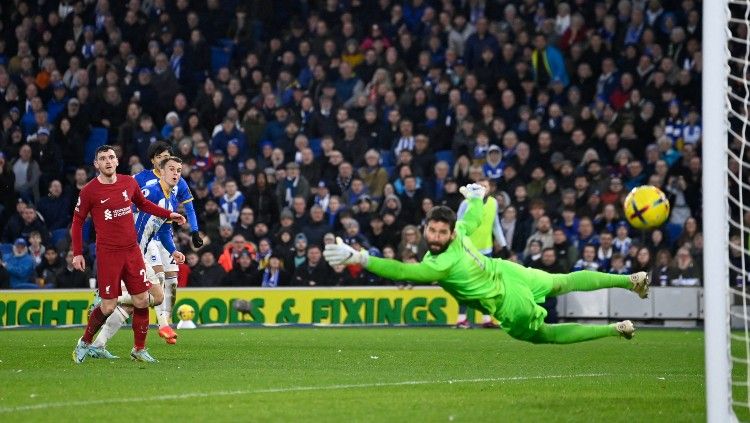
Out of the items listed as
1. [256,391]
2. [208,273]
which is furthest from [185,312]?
[256,391]

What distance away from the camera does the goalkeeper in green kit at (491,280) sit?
9453 mm

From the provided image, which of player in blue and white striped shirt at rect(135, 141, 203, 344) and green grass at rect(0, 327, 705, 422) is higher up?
player in blue and white striped shirt at rect(135, 141, 203, 344)

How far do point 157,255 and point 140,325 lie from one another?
1671 millimetres

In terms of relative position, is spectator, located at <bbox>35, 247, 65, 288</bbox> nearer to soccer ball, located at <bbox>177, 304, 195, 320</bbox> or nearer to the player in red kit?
soccer ball, located at <bbox>177, 304, 195, 320</bbox>

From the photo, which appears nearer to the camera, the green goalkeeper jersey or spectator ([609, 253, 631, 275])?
the green goalkeeper jersey

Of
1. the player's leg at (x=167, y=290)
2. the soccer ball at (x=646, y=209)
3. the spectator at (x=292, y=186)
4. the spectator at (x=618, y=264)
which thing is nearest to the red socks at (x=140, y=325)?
the player's leg at (x=167, y=290)

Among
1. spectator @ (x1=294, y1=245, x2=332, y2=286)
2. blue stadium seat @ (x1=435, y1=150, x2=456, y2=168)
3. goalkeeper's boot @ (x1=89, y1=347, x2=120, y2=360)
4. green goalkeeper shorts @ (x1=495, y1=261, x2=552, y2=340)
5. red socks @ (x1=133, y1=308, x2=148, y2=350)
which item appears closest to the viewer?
green goalkeeper shorts @ (x1=495, y1=261, x2=552, y2=340)

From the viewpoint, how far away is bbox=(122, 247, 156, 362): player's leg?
12.5 m

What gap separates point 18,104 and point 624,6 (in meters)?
12.2

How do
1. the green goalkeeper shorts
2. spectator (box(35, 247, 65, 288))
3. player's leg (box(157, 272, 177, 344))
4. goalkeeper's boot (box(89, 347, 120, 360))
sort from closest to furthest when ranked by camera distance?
the green goalkeeper shorts < goalkeeper's boot (box(89, 347, 120, 360)) < player's leg (box(157, 272, 177, 344)) < spectator (box(35, 247, 65, 288))

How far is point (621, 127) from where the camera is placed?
2362 centimetres

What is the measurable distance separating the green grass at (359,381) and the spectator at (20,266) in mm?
5921

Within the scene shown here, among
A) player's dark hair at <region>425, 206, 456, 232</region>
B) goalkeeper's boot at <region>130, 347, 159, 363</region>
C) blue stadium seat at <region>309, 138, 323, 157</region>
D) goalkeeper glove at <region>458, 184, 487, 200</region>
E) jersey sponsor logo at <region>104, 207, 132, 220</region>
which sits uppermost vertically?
blue stadium seat at <region>309, 138, 323, 157</region>

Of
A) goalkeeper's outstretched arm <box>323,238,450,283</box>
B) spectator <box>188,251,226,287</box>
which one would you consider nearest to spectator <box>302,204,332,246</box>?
spectator <box>188,251,226,287</box>
